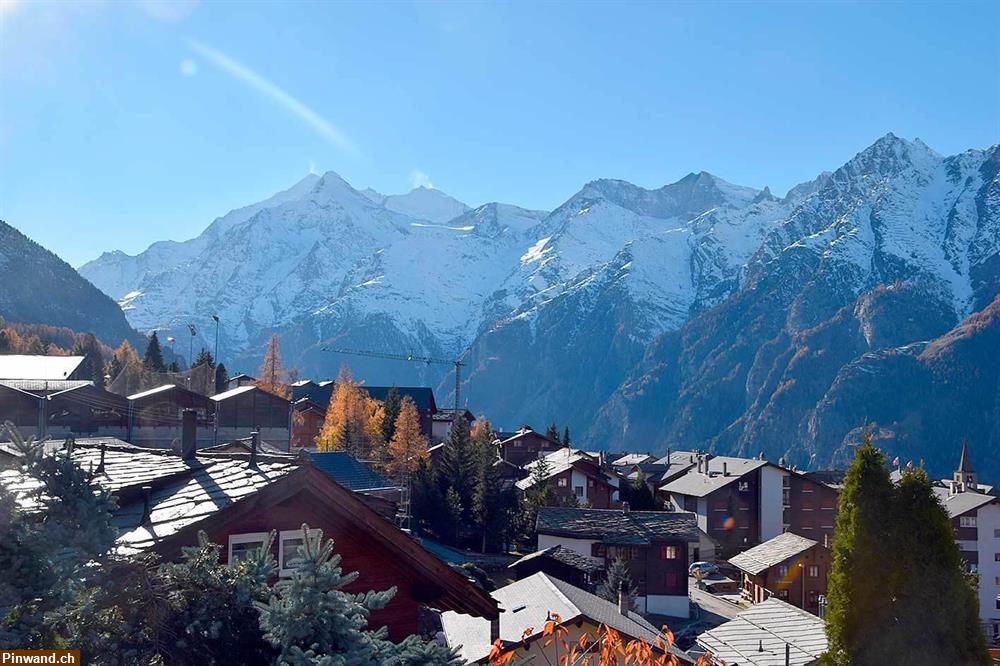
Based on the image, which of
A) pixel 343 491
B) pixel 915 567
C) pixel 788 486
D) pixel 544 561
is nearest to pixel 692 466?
pixel 788 486

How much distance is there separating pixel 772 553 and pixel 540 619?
30.2 meters

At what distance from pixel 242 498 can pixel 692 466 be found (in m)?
81.8

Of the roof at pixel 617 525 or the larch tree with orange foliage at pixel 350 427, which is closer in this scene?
the roof at pixel 617 525

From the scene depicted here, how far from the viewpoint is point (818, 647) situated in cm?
2572

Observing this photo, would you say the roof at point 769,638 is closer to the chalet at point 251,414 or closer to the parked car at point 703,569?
the chalet at point 251,414

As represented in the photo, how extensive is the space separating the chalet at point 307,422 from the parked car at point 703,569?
3077 cm

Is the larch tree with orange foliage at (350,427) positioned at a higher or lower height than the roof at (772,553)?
higher

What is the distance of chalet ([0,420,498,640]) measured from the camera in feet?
30.8

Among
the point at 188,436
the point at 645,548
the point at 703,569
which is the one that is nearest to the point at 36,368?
the point at 645,548

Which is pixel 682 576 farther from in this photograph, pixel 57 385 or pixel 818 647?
pixel 57 385

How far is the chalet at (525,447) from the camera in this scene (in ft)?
281

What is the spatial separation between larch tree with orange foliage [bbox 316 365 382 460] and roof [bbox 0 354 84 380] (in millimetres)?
17161

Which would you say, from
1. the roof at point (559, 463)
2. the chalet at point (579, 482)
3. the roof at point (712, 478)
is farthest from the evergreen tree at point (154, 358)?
the roof at point (712, 478)

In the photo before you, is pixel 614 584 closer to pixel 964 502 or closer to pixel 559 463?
pixel 559 463
